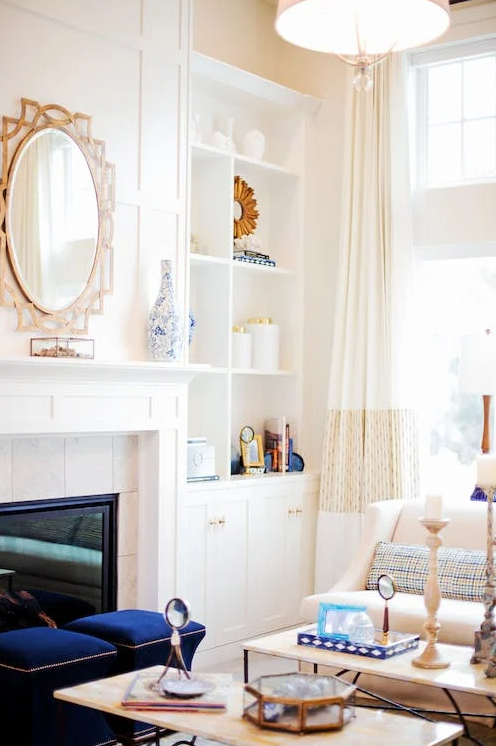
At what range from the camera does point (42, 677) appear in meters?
3.41

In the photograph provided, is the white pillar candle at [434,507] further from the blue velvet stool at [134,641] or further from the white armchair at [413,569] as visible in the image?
the blue velvet stool at [134,641]

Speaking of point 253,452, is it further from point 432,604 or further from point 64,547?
point 432,604

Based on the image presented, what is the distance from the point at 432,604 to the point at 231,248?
2531mm

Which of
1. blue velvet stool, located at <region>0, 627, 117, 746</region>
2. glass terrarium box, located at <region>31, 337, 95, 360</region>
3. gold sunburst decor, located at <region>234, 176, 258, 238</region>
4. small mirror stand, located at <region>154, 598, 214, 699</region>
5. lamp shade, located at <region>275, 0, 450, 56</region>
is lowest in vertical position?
blue velvet stool, located at <region>0, 627, 117, 746</region>

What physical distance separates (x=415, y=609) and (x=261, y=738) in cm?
166

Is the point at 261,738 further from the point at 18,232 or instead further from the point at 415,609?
the point at 18,232

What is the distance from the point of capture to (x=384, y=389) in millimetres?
5477

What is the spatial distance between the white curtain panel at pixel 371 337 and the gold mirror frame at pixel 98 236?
167cm

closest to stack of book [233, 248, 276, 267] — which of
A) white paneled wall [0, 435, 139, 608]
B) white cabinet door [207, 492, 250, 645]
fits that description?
white cabinet door [207, 492, 250, 645]

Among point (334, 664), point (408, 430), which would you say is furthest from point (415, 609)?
point (408, 430)

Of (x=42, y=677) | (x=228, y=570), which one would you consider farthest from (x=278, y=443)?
(x=42, y=677)

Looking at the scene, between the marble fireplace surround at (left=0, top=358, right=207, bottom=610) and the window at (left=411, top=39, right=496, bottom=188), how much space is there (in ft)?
6.18

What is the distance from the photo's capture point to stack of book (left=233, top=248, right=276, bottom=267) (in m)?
5.49

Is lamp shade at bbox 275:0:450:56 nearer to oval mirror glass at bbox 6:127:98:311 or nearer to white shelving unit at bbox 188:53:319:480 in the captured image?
oval mirror glass at bbox 6:127:98:311
